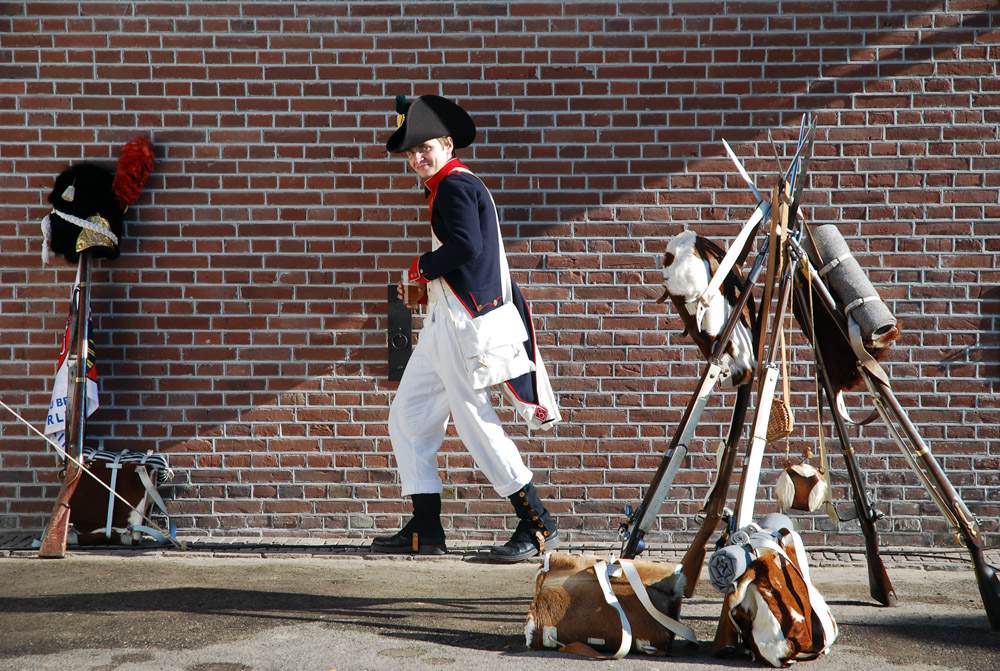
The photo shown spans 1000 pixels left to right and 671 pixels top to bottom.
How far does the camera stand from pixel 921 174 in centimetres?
585

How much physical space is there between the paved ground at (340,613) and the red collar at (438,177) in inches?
70.2

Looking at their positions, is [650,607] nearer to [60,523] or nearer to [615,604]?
[615,604]

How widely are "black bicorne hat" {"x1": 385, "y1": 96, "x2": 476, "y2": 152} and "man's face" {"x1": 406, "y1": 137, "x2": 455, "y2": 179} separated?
5 centimetres

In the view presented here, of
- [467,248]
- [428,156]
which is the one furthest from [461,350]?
[428,156]

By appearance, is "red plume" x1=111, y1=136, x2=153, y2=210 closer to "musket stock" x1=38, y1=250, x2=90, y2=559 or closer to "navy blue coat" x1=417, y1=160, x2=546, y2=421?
"musket stock" x1=38, y1=250, x2=90, y2=559

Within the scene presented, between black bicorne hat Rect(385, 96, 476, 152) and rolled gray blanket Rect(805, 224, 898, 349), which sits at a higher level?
black bicorne hat Rect(385, 96, 476, 152)

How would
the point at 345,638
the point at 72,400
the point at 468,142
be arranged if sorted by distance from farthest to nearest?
the point at 72,400 < the point at 468,142 < the point at 345,638

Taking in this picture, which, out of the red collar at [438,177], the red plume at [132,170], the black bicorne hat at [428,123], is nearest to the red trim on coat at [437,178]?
the red collar at [438,177]

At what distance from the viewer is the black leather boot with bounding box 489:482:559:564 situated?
5.23 metres

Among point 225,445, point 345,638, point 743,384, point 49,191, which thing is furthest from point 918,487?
point 49,191

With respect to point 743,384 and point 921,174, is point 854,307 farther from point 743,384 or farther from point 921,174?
point 921,174

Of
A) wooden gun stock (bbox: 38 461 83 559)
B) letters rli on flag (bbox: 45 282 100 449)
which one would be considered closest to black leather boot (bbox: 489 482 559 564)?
wooden gun stock (bbox: 38 461 83 559)

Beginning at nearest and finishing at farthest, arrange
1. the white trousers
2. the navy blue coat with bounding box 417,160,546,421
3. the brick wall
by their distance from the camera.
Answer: the navy blue coat with bounding box 417,160,546,421 → the white trousers → the brick wall

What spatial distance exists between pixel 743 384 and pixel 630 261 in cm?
165
